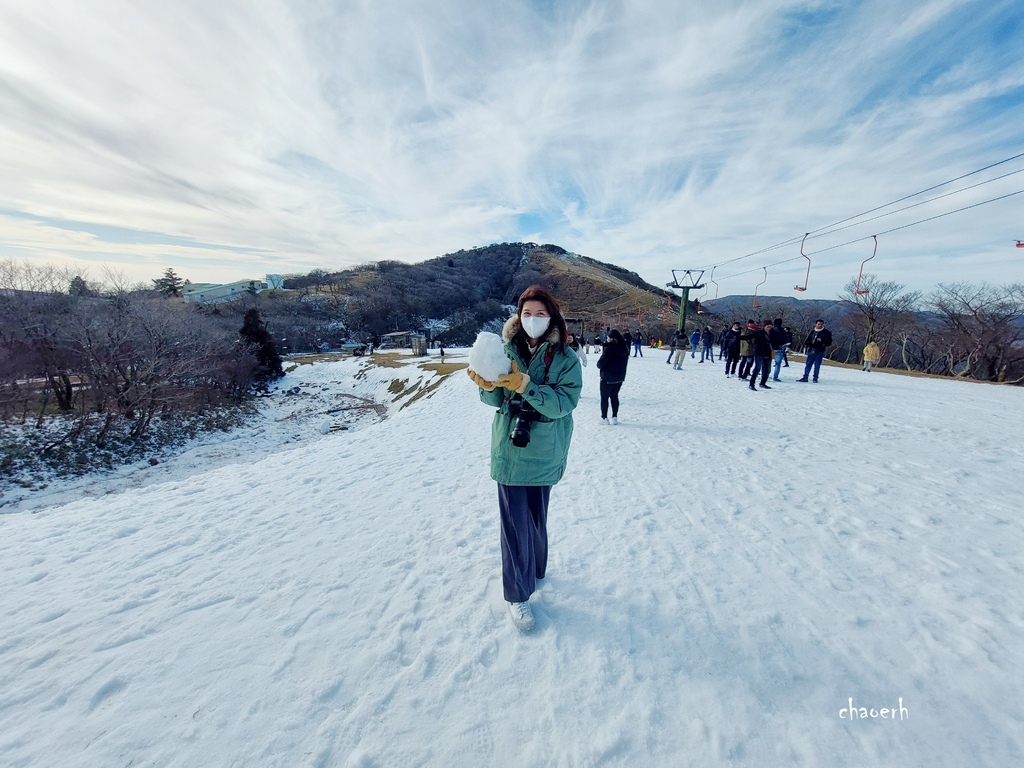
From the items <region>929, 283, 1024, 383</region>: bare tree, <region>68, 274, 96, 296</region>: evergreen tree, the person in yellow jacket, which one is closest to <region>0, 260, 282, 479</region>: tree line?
<region>68, 274, 96, 296</region>: evergreen tree

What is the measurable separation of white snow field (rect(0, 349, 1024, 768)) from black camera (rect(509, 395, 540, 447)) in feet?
4.83

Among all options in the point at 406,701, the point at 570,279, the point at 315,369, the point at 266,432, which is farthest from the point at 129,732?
the point at 570,279

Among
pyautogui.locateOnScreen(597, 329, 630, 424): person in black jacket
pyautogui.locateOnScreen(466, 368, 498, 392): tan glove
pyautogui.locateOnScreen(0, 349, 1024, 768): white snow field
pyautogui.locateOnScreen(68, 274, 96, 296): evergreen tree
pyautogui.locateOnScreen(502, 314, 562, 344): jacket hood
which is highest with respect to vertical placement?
pyautogui.locateOnScreen(68, 274, 96, 296): evergreen tree

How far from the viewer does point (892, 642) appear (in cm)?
253

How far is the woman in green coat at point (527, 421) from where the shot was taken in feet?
8.27

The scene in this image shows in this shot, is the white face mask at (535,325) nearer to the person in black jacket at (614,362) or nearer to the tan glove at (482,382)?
the tan glove at (482,382)

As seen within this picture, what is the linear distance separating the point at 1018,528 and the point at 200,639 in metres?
7.56

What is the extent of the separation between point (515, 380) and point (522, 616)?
1769 mm

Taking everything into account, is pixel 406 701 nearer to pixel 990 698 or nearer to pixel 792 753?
pixel 792 753

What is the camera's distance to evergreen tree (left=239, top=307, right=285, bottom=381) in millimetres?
31969

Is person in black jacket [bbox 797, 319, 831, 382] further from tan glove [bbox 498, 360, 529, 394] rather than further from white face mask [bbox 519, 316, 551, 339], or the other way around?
tan glove [bbox 498, 360, 529, 394]

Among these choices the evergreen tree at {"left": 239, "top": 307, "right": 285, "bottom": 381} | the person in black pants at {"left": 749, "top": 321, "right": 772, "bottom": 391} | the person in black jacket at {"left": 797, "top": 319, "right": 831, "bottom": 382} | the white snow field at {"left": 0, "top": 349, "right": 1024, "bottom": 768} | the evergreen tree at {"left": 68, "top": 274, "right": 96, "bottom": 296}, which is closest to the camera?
the white snow field at {"left": 0, "top": 349, "right": 1024, "bottom": 768}

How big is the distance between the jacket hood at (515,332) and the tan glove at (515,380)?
0.38m

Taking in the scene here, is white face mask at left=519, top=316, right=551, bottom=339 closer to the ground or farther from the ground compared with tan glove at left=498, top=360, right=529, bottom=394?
→ farther from the ground
